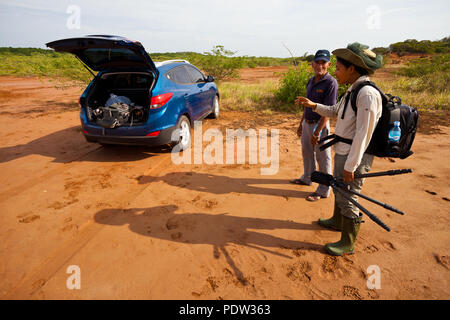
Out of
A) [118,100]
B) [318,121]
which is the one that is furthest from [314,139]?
[118,100]

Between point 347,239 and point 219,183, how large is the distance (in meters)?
1.99

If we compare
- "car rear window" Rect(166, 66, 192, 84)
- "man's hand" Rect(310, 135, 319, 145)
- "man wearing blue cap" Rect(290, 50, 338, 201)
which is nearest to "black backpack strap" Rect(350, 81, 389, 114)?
"man wearing blue cap" Rect(290, 50, 338, 201)

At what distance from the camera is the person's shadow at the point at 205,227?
2.61 metres

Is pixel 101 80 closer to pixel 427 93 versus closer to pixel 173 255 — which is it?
pixel 173 255

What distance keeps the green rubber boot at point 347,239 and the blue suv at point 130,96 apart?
3151 millimetres

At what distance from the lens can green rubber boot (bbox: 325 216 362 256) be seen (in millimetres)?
2381

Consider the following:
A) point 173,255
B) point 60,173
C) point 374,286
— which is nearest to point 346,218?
point 374,286

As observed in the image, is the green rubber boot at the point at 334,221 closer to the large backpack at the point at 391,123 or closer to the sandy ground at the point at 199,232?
the sandy ground at the point at 199,232

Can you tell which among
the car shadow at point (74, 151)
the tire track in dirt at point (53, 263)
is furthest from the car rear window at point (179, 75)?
the tire track in dirt at point (53, 263)

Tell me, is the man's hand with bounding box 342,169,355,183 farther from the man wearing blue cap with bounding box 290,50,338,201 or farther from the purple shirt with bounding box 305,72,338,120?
the purple shirt with bounding box 305,72,338,120

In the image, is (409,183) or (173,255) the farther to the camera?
(409,183)

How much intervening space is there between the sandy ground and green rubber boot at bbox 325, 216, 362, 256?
106mm

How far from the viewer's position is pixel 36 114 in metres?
7.87
